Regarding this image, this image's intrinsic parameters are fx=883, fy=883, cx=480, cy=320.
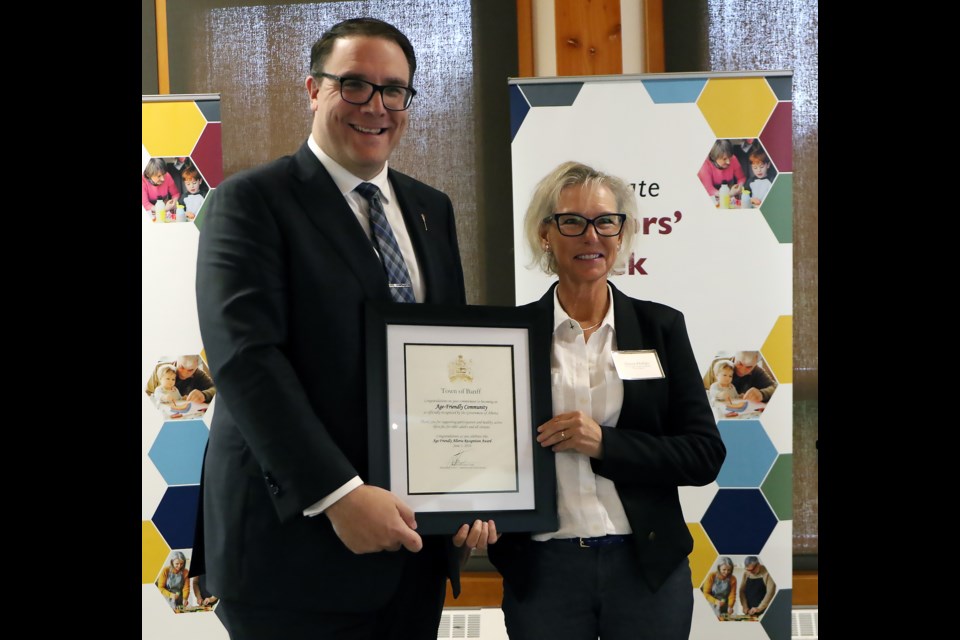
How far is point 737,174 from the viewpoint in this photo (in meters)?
3.58

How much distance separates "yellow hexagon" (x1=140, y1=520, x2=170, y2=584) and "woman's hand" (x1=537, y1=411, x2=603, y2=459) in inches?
97.4

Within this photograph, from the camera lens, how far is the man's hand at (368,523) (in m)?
1.69

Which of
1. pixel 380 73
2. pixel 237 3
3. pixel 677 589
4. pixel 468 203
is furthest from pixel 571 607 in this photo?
pixel 237 3

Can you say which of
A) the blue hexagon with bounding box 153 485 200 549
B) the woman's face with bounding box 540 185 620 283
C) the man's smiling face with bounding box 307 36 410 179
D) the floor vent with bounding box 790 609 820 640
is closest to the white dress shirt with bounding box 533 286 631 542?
the woman's face with bounding box 540 185 620 283

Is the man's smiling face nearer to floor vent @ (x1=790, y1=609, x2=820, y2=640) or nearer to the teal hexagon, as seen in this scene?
the teal hexagon

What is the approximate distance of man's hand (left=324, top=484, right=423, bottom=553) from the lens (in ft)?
5.55

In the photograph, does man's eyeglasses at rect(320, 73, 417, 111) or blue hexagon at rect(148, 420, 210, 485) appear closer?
man's eyeglasses at rect(320, 73, 417, 111)

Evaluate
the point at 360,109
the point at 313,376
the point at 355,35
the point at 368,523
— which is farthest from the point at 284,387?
the point at 355,35

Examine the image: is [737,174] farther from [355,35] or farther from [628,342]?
[355,35]

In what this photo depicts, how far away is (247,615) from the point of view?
5.87 ft

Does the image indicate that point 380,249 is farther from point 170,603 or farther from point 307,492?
point 170,603

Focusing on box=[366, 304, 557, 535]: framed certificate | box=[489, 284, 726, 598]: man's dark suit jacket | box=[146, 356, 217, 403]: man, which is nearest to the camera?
box=[366, 304, 557, 535]: framed certificate

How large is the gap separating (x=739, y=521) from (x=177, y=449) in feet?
7.80
